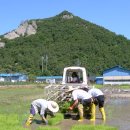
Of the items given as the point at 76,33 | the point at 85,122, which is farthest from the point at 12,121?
the point at 76,33

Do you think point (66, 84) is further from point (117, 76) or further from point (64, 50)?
point (64, 50)

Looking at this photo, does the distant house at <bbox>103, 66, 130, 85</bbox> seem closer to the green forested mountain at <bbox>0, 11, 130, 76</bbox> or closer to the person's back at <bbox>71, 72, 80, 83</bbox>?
the green forested mountain at <bbox>0, 11, 130, 76</bbox>

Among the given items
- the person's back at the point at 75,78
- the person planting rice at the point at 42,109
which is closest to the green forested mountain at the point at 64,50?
the person's back at the point at 75,78

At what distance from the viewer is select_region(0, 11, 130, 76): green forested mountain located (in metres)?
90.1

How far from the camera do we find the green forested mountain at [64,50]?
9012 centimetres

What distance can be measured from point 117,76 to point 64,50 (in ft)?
78.0

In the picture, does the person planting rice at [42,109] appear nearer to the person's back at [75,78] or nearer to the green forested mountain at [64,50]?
the person's back at [75,78]

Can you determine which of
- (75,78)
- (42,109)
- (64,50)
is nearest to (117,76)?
(64,50)

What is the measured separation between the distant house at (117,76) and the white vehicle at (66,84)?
56078 millimetres

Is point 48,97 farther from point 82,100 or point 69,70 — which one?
point 82,100

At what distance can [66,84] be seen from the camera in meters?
17.5

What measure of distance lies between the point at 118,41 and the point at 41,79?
26.3 meters

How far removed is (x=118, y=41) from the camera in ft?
321

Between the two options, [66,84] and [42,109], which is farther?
[66,84]
